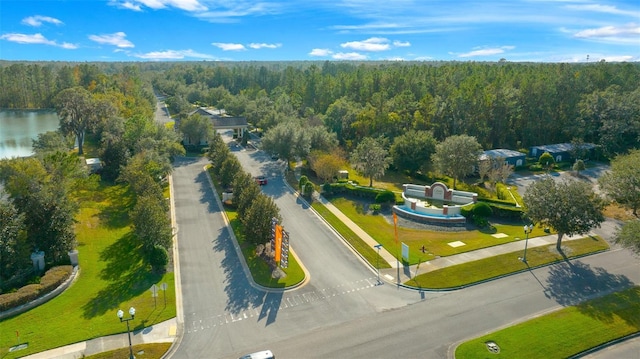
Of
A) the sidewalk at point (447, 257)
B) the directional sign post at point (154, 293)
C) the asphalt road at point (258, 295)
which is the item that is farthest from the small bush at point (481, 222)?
the directional sign post at point (154, 293)

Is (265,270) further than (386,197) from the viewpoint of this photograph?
No

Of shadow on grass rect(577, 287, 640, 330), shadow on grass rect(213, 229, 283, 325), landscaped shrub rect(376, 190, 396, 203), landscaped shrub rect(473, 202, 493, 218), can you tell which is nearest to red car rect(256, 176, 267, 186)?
landscaped shrub rect(376, 190, 396, 203)

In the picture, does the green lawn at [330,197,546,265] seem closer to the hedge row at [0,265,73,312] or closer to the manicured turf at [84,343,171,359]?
the manicured turf at [84,343,171,359]

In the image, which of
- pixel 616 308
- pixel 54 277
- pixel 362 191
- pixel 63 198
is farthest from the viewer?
pixel 362 191

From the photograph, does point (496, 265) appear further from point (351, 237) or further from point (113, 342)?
point (113, 342)

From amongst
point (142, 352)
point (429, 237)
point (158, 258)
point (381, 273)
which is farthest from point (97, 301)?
point (429, 237)
